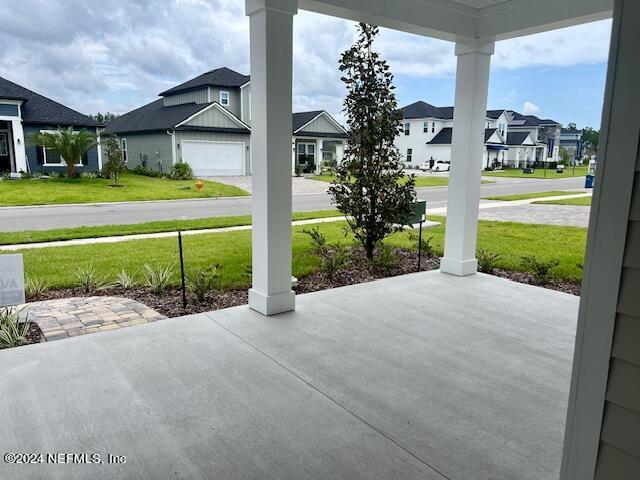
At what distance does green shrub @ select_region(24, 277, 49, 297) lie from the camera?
4914 millimetres

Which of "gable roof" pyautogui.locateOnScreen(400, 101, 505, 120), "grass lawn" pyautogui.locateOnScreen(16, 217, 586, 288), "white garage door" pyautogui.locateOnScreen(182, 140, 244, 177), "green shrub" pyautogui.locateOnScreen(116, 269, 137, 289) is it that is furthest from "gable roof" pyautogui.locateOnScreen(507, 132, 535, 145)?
"green shrub" pyautogui.locateOnScreen(116, 269, 137, 289)

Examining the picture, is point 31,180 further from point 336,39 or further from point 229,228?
point 336,39

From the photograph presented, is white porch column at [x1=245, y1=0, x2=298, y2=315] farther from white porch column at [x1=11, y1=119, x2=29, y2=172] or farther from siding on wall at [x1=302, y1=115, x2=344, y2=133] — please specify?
siding on wall at [x1=302, y1=115, x2=344, y2=133]

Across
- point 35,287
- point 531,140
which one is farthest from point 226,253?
point 531,140

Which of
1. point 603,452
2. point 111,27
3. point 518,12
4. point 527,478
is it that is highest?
point 111,27

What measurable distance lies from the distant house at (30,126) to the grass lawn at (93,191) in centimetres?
174

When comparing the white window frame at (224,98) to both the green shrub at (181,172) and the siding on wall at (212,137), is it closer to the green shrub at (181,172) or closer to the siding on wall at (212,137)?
the siding on wall at (212,137)

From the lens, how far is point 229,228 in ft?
31.3

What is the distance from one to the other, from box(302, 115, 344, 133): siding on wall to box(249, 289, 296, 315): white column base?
23082 millimetres

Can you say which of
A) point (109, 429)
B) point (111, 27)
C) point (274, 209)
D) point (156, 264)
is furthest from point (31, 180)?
point (109, 429)

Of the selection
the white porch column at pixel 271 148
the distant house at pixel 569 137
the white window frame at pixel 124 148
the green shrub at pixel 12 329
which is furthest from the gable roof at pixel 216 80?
the distant house at pixel 569 137

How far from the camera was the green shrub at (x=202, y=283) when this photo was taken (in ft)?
15.7

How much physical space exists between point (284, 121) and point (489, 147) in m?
38.4

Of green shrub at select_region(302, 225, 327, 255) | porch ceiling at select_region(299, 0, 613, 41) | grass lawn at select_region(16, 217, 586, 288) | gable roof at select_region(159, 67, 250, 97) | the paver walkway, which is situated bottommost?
the paver walkway
